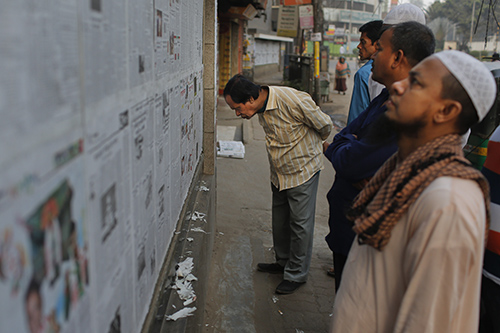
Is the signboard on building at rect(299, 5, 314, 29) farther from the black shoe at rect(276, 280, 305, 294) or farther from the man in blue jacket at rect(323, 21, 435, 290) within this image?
the man in blue jacket at rect(323, 21, 435, 290)

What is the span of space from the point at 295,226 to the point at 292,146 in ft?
2.12

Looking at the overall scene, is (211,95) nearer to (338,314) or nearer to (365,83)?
(365,83)

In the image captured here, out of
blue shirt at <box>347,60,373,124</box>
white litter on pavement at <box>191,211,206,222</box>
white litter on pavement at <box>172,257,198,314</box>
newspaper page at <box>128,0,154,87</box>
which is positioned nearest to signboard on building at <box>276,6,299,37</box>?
blue shirt at <box>347,60,373,124</box>

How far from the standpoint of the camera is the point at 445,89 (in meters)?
1.42

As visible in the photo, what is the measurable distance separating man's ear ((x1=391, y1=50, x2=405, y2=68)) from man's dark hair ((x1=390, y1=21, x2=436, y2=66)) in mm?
14

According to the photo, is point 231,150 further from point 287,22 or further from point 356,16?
point 356,16

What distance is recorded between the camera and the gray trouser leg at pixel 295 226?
11.7 ft

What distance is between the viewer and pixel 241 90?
10.8ft

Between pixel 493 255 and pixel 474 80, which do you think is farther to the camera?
pixel 493 255

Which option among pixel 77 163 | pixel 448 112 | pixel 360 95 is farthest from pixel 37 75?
pixel 360 95

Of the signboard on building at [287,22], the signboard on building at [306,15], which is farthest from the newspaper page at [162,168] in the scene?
the signboard on building at [287,22]

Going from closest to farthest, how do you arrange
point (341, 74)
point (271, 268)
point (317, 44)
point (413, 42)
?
1. point (413, 42)
2. point (271, 268)
3. point (317, 44)
4. point (341, 74)

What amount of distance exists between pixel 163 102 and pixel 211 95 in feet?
8.42

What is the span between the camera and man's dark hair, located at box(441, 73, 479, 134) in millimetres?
1401
